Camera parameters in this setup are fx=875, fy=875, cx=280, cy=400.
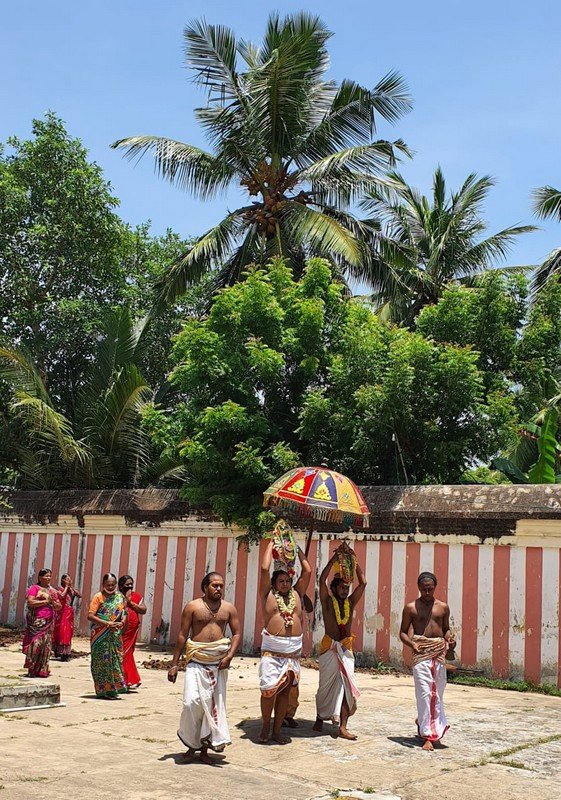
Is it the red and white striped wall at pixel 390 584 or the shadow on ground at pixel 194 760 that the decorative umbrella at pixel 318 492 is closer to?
the shadow on ground at pixel 194 760

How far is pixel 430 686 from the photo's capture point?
764 cm

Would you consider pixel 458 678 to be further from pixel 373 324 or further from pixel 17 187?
pixel 17 187

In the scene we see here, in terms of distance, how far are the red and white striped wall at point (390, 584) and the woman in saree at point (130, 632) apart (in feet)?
11.6

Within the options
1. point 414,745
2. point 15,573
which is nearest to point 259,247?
point 15,573

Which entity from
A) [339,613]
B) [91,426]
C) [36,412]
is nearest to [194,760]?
[339,613]

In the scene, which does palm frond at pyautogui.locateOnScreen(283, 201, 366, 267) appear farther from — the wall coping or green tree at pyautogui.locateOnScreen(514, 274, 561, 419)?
the wall coping

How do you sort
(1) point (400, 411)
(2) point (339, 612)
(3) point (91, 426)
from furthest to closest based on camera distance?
(3) point (91, 426), (1) point (400, 411), (2) point (339, 612)

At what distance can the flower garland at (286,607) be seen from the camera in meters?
7.61

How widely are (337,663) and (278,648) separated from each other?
29.2 inches

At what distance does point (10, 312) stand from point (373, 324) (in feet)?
32.2

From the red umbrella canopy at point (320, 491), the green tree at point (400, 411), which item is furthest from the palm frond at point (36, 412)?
the red umbrella canopy at point (320, 491)

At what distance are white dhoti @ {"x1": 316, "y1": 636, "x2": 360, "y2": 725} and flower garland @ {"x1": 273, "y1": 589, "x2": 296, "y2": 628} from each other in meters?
0.65

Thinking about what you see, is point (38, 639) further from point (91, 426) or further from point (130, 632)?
point (91, 426)

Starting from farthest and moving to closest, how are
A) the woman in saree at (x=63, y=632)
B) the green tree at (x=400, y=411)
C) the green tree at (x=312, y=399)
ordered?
the green tree at (x=312, y=399) < the green tree at (x=400, y=411) < the woman in saree at (x=63, y=632)
